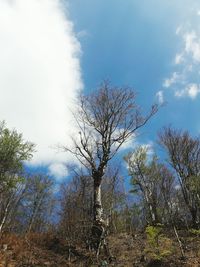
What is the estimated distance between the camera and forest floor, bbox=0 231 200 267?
468 inches

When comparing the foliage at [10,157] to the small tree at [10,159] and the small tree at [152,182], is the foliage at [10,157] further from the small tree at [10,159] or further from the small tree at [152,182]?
the small tree at [152,182]

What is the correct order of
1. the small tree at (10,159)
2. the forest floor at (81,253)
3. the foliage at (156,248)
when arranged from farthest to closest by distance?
the small tree at (10,159) < the foliage at (156,248) < the forest floor at (81,253)

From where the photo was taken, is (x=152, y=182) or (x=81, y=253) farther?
(x=152, y=182)

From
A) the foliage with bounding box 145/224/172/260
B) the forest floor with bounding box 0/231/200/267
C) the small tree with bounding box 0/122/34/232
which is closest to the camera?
the forest floor with bounding box 0/231/200/267

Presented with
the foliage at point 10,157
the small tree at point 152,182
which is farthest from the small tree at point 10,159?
the small tree at point 152,182

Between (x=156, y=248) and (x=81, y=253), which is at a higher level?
(x=156, y=248)

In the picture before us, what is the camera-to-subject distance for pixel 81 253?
13672mm

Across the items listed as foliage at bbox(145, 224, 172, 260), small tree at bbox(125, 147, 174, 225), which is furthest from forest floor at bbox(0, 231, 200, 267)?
small tree at bbox(125, 147, 174, 225)

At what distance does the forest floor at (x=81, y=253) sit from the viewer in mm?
11877

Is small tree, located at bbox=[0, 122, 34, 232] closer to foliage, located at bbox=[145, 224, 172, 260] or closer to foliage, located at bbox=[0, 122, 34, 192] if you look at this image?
foliage, located at bbox=[0, 122, 34, 192]

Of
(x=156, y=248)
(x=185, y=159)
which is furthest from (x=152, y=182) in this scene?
(x=156, y=248)

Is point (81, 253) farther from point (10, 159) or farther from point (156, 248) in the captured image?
point (10, 159)

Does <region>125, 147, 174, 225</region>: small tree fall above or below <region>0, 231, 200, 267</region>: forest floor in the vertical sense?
above

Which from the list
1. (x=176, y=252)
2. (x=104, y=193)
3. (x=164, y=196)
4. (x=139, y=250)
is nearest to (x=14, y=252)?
(x=139, y=250)
